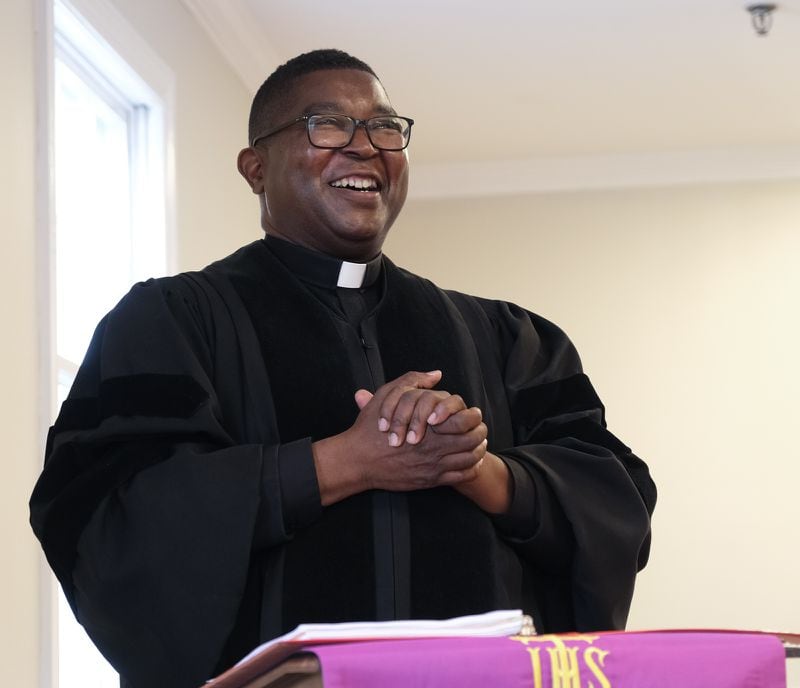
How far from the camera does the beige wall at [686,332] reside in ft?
22.8

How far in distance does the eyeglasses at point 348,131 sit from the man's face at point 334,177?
1cm

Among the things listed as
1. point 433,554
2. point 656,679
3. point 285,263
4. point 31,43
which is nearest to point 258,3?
point 31,43

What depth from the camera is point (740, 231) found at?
729 cm

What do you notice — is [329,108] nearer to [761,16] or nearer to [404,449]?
[404,449]

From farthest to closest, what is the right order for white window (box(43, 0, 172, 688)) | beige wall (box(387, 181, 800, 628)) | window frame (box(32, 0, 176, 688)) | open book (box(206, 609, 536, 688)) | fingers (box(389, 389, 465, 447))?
1. beige wall (box(387, 181, 800, 628))
2. white window (box(43, 0, 172, 688))
3. window frame (box(32, 0, 176, 688))
4. fingers (box(389, 389, 465, 447))
5. open book (box(206, 609, 536, 688))

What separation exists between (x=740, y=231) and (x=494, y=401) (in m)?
5.30

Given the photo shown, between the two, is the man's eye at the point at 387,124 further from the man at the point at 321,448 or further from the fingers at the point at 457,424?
the fingers at the point at 457,424

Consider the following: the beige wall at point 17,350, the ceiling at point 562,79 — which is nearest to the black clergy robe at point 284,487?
the beige wall at point 17,350

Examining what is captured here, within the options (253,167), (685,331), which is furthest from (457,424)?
(685,331)

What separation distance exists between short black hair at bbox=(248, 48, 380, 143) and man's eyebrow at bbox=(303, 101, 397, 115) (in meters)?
0.08

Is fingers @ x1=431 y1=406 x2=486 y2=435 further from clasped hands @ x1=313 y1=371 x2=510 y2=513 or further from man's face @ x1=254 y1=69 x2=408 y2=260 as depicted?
man's face @ x1=254 y1=69 x2=408 y2=260

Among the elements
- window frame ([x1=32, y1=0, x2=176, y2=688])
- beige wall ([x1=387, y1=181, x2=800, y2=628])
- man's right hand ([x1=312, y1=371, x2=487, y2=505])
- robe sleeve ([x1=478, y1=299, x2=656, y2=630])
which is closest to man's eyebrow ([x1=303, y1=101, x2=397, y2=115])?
robe sleeve ([x1=478, y1=299, x2=656, y2=630])

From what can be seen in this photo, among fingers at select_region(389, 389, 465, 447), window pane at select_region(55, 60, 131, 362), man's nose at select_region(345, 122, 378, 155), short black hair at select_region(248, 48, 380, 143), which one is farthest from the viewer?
window pane at select_region(55, 60, 131, 362)

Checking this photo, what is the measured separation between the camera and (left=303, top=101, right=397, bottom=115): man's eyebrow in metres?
2.32
